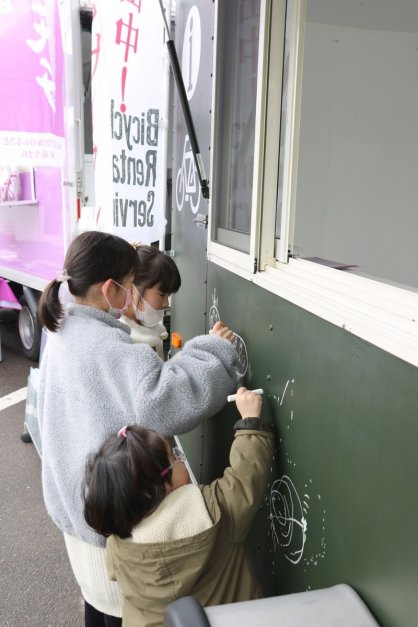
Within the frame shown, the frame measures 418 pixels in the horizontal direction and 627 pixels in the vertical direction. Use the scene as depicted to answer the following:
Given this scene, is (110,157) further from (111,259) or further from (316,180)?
(111,259)

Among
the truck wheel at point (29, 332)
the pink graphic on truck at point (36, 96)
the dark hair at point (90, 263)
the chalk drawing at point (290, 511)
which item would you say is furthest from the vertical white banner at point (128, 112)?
the truck wheel at point (29, 332)

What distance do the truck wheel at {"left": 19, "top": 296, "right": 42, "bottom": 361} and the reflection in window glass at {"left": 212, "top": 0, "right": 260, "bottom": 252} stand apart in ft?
11.7

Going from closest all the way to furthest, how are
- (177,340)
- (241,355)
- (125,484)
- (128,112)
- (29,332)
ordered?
(125,484) → (241,355) → (177,340) → (128,112) → (29,332)

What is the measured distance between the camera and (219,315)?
6.61 feet

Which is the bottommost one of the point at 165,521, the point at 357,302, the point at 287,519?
the point at 287,519

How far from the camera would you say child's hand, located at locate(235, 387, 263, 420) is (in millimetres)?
1387

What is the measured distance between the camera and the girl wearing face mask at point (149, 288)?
6.48 ft

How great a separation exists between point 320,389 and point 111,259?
698 millimetres

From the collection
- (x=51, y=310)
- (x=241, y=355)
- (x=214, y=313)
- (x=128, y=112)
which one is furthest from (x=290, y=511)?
(x=128, y=112)

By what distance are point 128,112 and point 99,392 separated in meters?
2.11

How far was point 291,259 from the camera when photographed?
142 cm

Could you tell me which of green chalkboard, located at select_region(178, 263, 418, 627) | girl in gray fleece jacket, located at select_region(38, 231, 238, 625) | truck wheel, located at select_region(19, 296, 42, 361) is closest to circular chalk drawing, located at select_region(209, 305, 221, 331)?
green chalkboard, located at select_region(178, 263, 418, 627)

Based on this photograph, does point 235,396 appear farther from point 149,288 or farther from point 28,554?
point 28,554

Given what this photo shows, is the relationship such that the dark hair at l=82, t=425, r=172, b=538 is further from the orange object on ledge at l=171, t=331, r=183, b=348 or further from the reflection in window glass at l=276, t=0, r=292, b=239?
the orange object on ledge at l=171, t=331, r=183, b=348
